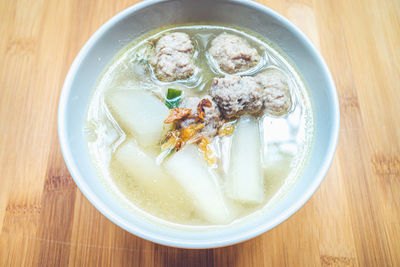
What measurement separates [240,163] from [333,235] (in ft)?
1.98

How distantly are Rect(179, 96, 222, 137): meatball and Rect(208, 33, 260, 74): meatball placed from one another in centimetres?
24

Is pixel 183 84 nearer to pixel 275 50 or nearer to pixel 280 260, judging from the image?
pixel 275 50

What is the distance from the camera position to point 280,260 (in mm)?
1527

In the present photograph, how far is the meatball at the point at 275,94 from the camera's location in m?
1.59

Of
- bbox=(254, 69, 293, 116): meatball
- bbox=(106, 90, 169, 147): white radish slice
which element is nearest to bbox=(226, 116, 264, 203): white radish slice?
bbox=(254, 69, 293, 116): meatball

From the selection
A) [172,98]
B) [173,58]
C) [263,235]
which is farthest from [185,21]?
[263,235]

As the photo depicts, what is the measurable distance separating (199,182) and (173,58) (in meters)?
0.68

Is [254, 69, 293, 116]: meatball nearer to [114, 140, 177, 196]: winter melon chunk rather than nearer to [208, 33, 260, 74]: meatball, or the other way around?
[208, 33, 260, 74]: meatball

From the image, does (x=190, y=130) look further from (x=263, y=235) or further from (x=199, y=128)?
(x=263, y=235)

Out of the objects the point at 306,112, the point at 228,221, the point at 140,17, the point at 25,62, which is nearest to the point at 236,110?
the point at 306,112

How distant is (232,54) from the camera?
165 centimetres

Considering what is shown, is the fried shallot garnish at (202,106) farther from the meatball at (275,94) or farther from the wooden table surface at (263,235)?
the wooden table surface at (263,235)

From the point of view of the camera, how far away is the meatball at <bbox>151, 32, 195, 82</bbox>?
5.38 feet

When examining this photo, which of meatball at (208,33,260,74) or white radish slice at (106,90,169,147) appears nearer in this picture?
white radish slice at (106,90,169,147)
